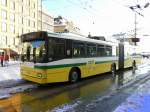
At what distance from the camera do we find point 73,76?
15.2 m

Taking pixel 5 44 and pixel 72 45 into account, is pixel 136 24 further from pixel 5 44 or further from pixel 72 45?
pixel 72 45

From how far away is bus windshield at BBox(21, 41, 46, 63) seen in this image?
13.2m

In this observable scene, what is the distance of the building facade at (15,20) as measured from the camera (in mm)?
68062

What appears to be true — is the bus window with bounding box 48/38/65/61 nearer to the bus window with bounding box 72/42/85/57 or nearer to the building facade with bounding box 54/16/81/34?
the bus window with bounding box 72/42/85/57

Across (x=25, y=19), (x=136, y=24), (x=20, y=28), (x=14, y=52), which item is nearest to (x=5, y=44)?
(x=14, y=52)

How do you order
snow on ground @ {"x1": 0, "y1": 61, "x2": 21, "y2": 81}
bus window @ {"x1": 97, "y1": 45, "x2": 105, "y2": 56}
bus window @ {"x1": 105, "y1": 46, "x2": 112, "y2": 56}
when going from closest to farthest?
snow on ground @ {"x1": 0, "y1": 61, "x2": 21, "y2": 81} < bus window @ {"x1": 97, "y1": 45, "x2": 105, "y2": 56} < bus window @ {"x1": 105, "y1": 46, "x2": 112, "y2": 56}

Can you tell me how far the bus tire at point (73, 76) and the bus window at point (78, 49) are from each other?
0.84 metres

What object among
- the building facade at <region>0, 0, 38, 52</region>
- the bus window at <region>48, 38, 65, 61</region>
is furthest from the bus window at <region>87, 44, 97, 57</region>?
the building facade at <region>0, 0, 38, 52</region>

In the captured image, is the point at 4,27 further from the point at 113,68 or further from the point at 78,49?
the point at 78,49

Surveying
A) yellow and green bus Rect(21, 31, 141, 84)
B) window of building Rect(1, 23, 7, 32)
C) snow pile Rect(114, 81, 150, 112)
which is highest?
window of building Rect(1, 23, 7, 32)

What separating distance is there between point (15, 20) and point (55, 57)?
62588mm

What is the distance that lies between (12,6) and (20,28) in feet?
20.1

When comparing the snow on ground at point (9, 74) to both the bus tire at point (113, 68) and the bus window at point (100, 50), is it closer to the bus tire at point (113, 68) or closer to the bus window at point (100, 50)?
the bus window at point (100, 50)

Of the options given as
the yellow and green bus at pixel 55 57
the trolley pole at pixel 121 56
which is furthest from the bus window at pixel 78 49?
the trolley pole at pixel 121 56
